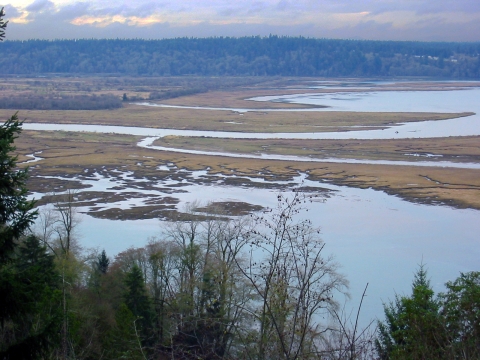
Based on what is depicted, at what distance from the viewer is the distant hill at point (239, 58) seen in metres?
126

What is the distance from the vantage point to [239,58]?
134 meters

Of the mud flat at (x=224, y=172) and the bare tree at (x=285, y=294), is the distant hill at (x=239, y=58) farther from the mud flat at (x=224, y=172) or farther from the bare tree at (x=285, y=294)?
the bare tree at (x=285, y=294)

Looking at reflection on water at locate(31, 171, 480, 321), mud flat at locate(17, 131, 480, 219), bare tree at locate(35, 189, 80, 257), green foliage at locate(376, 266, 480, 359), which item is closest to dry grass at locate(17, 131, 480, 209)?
mud flat at locate(17, 131, 480, 219)

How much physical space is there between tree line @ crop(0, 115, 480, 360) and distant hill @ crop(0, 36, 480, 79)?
11570 centimetres

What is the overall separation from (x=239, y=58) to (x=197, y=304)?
128113mm

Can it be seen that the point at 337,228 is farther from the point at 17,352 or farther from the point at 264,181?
the point at 17,352

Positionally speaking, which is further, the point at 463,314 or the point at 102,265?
the point at 102,265

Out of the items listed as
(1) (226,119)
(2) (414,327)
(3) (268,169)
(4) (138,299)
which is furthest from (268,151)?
(2) (414,327)

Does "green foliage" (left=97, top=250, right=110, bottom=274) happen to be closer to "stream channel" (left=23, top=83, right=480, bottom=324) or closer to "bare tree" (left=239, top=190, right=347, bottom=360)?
"stream channel" (left=23, top=83, right=480, bottom=324)

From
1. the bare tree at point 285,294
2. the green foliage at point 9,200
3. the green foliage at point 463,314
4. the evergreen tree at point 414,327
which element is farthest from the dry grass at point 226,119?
the green foliage at point 9,200

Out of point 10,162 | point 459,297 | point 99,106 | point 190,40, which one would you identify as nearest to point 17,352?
point 10,162

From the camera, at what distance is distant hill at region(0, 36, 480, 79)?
12631cm

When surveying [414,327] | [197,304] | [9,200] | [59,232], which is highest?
[9,200]

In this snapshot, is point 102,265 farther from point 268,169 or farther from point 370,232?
point 268,169
